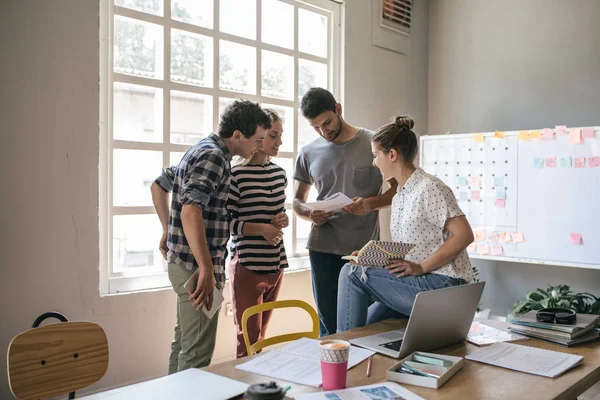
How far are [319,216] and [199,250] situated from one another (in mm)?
933

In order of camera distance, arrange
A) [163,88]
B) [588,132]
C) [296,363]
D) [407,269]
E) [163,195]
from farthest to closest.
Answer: [588,132], [163,88], [163,195], [407,269], [296,363]

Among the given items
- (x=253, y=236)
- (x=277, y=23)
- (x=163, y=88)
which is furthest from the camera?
(x=277, y=23)

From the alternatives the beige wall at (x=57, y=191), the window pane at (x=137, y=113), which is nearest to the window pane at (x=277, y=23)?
the window pane at (x=137, y=113)

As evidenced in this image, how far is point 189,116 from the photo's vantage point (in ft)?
10.7

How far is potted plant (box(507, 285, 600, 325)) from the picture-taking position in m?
3.59

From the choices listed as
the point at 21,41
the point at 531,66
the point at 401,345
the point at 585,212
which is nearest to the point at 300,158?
the point at 21,41

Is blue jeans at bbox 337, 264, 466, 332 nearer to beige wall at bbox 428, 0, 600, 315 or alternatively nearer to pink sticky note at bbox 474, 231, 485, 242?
pink sticky note at bbox 474, 231, 485, 242

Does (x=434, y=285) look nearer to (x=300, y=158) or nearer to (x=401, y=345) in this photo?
(x=401, y=345)

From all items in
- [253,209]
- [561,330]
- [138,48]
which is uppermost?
[138,48]

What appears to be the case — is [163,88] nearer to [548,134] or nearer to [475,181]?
[475,181]

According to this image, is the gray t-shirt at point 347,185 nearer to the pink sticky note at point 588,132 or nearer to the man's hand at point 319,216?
the man's hand at point 319,216

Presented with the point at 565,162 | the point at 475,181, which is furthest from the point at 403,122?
the point at 475,181

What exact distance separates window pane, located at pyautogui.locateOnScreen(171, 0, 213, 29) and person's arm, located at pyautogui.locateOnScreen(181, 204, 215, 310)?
157 centimetres

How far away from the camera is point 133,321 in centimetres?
290
